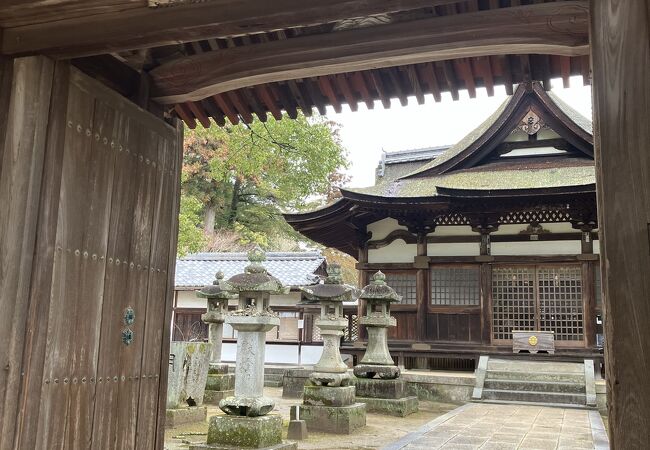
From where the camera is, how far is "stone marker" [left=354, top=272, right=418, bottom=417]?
11828 millimetres

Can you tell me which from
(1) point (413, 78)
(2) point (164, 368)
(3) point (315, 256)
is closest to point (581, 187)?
(1) point (413, 78)

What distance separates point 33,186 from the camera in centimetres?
318

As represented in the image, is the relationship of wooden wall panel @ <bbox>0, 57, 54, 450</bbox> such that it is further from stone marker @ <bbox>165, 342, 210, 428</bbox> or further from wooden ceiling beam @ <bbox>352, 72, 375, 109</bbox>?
stone marker @ <bbox>165, 342, 210, 428</bbox>

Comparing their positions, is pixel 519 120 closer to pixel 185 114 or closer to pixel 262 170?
pixel 262 170

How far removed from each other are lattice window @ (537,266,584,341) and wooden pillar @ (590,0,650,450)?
12.8 m

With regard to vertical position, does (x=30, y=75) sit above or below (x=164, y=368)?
above

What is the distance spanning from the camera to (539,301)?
14383 millimetres

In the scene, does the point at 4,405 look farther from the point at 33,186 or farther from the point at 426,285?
the point at 426,285

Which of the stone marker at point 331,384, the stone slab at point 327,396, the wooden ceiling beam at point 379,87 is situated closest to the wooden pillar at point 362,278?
the stone marker at point 331,384

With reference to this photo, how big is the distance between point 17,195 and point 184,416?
7577mm

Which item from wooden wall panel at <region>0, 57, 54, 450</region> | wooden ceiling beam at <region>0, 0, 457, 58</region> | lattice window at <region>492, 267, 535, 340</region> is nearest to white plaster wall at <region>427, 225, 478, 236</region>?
lattice window at <region>492, 267, 535, 340</region>

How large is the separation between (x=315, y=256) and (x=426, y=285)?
10492 mm

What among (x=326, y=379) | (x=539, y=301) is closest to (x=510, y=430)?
(x=326, y=379)

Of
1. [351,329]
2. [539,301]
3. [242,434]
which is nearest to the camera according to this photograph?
[242,434]
